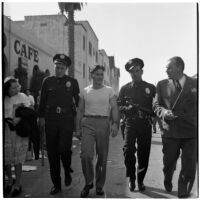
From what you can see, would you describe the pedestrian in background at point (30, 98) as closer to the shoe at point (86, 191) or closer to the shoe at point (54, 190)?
the shoe at point (54, 190)

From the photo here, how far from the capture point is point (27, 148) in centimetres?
431

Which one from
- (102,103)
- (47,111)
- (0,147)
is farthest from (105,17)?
(0,147)

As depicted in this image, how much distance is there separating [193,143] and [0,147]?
2257mm

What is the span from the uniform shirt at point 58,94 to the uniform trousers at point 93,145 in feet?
0.97

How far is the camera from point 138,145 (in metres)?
4.39

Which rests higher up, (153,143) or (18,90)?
(18,90)

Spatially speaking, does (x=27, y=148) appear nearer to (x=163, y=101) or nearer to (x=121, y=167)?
(x=121, y=167)

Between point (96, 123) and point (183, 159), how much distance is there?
112cm

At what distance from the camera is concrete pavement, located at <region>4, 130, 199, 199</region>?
4.12 m

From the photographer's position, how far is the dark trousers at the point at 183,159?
4.05m

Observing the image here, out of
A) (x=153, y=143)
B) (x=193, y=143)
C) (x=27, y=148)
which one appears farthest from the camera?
(x=153, y=143)

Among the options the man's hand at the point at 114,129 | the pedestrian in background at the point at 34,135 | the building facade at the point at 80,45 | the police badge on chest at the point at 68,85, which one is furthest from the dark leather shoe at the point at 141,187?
the police badge on chest at the point at 68,85

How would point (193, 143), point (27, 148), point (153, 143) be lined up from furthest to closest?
1. point (153, 143)
2. point (27, 148)
3. point (193, 143)

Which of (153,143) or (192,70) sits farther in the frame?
(153,143)
